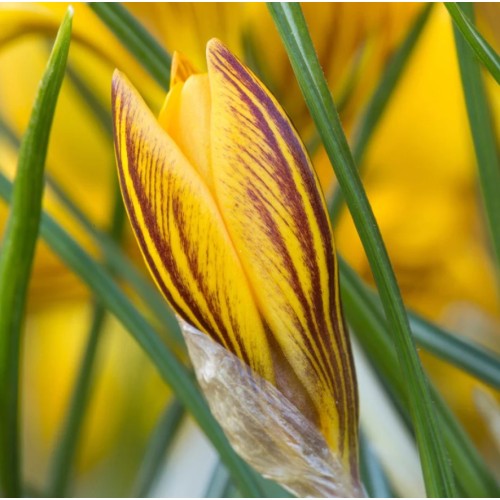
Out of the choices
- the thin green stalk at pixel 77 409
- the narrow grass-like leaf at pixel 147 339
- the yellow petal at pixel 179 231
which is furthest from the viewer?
the thin green stalk at pixel 77 409

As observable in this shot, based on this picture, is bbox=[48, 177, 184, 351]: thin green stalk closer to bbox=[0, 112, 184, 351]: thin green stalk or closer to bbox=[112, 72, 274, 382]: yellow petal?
bbox=[0, 112, 184, 351]: thin green stalk

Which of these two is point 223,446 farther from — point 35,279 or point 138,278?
point 35,279

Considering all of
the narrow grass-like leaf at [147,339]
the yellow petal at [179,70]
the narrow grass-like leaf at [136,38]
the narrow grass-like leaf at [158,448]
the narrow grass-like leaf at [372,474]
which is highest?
the narrow grass-like leaf at [136,38]

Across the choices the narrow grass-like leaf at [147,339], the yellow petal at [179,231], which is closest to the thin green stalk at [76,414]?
the narrow grass-like leaf at [147,339]

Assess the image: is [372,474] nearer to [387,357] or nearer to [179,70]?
[387,357]

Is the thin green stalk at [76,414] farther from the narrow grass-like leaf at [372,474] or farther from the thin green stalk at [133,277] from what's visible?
the narrow grass-like leaf at [372,474]

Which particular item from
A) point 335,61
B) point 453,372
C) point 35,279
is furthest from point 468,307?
point 35,279
